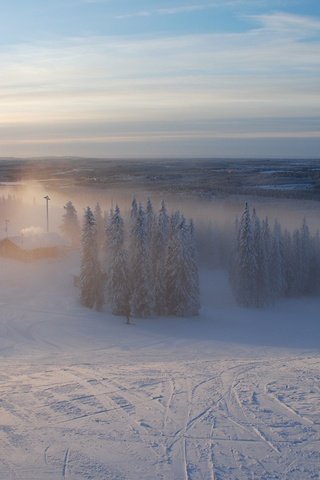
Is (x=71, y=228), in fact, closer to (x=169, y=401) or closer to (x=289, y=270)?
(x=289, y=270)

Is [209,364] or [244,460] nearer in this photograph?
[244,460]

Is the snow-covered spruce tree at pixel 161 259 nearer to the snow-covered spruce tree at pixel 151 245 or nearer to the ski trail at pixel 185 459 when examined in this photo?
the snow-covered spruce tree at pixel 151 245

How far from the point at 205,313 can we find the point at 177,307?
2992 millimetres

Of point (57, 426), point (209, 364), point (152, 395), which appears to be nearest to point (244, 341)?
point (209, 364)

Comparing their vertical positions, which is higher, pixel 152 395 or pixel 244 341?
pixel 152 395

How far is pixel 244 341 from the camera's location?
119 feet

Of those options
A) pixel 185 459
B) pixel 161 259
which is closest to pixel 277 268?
pixel 161 259

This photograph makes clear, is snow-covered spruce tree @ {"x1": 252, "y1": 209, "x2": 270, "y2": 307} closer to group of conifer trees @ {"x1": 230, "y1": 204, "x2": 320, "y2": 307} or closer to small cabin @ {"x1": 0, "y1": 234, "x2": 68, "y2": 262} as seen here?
group of conifer trees @ {"x1": 230, "y1": 204, "x2": 320, "y2": 307}

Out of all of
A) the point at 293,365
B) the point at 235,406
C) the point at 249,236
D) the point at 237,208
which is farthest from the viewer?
the point at 237,208

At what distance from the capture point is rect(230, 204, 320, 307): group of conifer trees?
169 ft

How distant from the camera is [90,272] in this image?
150 ft

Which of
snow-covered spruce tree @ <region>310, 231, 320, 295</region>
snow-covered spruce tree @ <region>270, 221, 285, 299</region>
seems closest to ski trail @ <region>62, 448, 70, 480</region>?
snow-covered spruce tree @ <region>270, 221, 285, 299</region>

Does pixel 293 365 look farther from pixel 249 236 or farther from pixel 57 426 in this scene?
pixel 249 236

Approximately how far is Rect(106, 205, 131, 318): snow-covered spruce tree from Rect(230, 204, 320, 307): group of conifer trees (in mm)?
12914
